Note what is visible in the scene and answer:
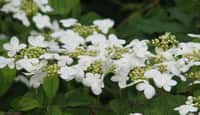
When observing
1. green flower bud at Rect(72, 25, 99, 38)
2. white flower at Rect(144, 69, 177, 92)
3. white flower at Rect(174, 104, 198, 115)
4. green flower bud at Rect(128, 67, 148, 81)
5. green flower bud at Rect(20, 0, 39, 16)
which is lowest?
white flower at Rect(174, 104, 198, 115)

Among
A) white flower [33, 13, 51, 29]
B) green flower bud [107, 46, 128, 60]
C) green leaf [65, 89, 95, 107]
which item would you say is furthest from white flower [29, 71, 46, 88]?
white flower [33, 13, 51, 29]

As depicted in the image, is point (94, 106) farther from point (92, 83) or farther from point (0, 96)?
point (0, 96)

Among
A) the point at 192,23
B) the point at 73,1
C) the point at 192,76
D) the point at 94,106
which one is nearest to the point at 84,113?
the point at 94,106

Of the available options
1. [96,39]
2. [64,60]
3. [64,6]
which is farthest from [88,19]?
[64,60]

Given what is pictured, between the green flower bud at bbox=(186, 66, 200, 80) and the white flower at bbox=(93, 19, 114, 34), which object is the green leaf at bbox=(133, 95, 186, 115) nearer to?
the green flower bud at bbox=(186, 66, 200, 80)

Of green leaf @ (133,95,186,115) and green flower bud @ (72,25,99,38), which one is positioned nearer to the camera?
green leaf @ (133,95,186,115)

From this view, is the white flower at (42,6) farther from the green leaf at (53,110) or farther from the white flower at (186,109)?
the white flower at (186,109)

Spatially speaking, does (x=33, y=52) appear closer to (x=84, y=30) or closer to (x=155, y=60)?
(x=84, y=30)
